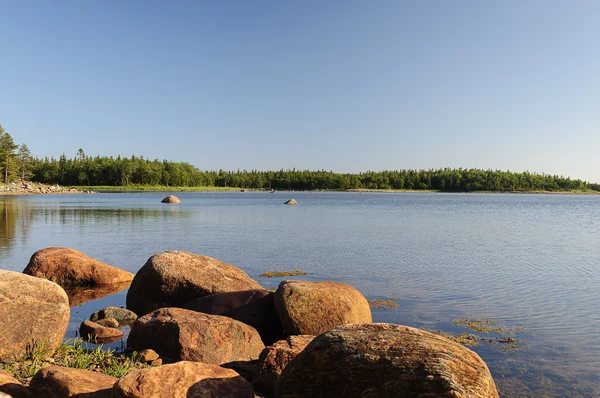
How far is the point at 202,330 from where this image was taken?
30.8 feet

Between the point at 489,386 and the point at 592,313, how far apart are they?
11126 mm

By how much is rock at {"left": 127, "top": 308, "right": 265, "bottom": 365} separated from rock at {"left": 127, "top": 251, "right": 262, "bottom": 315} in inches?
101

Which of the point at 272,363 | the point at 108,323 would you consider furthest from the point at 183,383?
the point at 108,323

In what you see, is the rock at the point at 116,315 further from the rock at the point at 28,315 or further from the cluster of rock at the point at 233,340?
the rock at the point at 28,315

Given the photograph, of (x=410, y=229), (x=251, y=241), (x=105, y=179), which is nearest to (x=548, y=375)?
(x=251, y=241)

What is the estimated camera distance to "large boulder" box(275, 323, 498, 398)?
5.21 metres

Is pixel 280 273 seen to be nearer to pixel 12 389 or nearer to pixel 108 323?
pixel 108 323

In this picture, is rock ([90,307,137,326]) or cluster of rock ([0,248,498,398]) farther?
rock ([90,307,137,326])

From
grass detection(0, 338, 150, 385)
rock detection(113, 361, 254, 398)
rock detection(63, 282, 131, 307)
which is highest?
rock detection(113, 361, 254, 398)

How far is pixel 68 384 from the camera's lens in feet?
20.7

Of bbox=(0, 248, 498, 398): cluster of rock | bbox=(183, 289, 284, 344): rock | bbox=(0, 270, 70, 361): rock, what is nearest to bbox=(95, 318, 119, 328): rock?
bbox=(0, 248, 498, 398): cluster of rock

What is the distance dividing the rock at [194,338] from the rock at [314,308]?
901 millimetres

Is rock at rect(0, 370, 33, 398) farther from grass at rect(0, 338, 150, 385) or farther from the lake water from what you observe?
the lake water

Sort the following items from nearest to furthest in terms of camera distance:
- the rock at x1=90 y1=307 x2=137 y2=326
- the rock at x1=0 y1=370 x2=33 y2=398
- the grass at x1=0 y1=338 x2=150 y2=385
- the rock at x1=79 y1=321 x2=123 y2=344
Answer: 1. the rock at x1=0 y1=370 x2=33 y2=398
2. the grass at x1=0 y1=338 x2=150 y2=385
3. the rock at x1=79 y1=321 x2=123 y2=344
4. the rock at x1=90 y1=307 x2=137 y2=326
